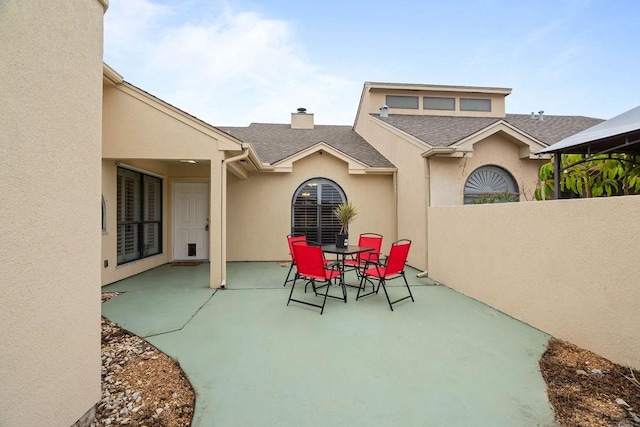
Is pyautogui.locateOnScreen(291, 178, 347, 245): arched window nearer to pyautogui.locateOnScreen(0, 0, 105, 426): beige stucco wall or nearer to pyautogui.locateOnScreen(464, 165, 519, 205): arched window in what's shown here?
pyautogui.locateOnScreen(464, 165, 519, 205): arched window

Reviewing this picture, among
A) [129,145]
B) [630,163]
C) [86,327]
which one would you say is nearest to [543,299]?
[630,163]

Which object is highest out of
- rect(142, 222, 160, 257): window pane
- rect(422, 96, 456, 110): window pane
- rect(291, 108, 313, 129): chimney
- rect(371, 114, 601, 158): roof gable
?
rect(422, 96, 456, 110): window pane

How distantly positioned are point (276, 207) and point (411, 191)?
415cm

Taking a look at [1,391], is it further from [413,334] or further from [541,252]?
[541,252]

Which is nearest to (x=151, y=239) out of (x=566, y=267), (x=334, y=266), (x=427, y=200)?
(x=334, y=266)

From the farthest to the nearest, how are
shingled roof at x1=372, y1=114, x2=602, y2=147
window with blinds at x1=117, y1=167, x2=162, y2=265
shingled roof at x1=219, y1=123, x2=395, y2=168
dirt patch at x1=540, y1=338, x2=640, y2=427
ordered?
shingled roof at x1=219, y1=123, x2=395, y2=168 → shingled roof at x1=372, y1=114, x2=602, y2=147 → window with blinds at x1=117, y1=167, x2=162, y2=265 → dirt patch at x1=540, y1=338, x2=640, y2=427

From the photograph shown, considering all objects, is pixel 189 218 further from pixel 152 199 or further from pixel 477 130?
pixel 477 130

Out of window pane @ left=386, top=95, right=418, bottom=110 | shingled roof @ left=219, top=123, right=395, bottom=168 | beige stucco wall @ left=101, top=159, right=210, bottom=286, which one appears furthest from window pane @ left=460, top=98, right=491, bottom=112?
beige stucco wall @ left=101, top=159, right=210, bottom=286

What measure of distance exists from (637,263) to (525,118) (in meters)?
13.1

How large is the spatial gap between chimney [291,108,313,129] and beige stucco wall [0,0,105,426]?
38.6 feet

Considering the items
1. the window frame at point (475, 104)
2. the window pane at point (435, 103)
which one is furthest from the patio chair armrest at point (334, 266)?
the window frame at point (475, 104)

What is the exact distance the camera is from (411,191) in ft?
27.2

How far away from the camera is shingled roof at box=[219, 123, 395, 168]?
9.93 m

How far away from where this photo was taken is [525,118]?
13234 mm
